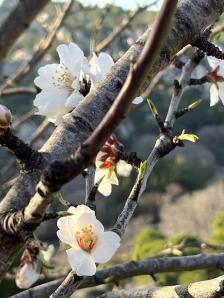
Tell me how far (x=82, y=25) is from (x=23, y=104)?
737cm

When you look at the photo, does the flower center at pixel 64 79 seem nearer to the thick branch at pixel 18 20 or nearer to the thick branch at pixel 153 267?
the thick branch at pixel 153 267

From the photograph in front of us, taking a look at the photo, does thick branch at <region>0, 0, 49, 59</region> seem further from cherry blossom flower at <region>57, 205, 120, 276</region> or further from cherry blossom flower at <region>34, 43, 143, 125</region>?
cherry blossom flower at <region>57, 205, 120, 276</region>

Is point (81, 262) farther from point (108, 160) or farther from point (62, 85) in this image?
point (62, 85)

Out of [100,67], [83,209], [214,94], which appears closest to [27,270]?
[83,209]

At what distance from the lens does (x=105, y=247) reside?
817 millimetres

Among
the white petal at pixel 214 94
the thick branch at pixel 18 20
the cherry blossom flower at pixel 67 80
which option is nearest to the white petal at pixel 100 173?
the cherry blossom flower at pixel 67 80

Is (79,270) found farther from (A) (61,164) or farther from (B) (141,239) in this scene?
(B) (141,239)

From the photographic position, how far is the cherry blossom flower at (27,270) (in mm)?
678

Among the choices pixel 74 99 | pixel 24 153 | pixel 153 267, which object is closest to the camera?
pixel 24 153

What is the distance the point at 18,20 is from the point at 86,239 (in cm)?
115

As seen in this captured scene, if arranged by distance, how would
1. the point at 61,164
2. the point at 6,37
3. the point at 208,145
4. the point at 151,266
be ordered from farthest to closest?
the point at 208,145
the point at 6,37
the point at 151,266
the point at 61,164

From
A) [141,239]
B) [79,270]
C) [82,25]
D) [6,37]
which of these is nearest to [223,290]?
[79,270]

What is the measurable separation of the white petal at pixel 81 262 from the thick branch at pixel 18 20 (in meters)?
1.14

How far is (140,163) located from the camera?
34.0 inches
